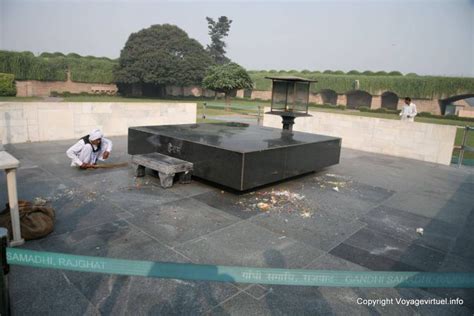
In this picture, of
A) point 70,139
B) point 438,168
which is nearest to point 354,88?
point 438,168

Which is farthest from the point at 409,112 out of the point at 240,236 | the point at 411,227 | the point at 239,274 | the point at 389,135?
the point at 239,274

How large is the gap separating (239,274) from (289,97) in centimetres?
698

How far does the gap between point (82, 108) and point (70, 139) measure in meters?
1.05

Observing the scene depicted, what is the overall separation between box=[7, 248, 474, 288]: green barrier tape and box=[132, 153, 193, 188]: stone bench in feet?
12.8

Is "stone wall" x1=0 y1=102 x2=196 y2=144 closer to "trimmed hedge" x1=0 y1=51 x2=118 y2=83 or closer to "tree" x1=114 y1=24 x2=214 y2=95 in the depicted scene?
"tree" x1=114 y1=24 x2=214 y2=95

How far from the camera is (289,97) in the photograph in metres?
8.44

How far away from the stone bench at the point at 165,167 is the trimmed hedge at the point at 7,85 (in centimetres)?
3375

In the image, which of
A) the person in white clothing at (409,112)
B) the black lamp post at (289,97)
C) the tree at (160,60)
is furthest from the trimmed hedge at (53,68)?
the person in white clothing at (409,112)

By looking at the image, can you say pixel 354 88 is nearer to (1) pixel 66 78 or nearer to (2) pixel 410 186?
(1) pixel 66 78

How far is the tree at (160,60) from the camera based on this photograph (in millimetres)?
41656

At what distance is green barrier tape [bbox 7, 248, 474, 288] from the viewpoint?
1889 millimetres

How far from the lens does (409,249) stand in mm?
4203

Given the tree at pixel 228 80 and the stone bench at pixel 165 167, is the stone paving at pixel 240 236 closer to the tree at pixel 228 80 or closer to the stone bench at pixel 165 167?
the stone bench at pixel 165 167

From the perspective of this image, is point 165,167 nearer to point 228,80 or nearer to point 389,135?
point 389,135
